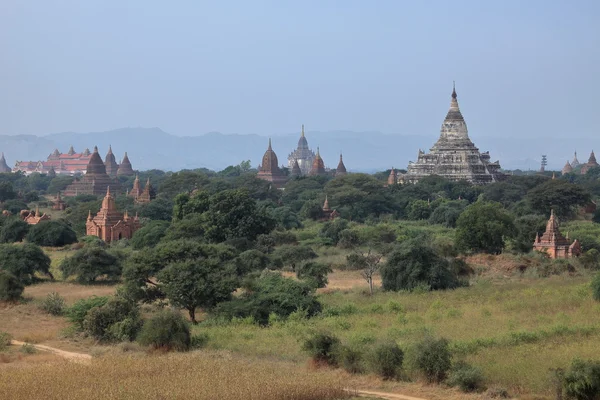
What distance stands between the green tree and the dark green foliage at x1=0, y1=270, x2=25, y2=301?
17.1ft

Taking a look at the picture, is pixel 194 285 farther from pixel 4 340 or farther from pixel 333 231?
pixel 333 231

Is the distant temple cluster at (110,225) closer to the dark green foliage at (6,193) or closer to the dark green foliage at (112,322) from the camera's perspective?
the dark green foliage at (112,322)

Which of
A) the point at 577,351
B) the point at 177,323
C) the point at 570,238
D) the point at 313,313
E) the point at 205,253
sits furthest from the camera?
the point at 570,238

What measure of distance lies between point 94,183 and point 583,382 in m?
89.7

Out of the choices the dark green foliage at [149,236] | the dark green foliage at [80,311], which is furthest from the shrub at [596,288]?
the dark green foliage at [149,236]

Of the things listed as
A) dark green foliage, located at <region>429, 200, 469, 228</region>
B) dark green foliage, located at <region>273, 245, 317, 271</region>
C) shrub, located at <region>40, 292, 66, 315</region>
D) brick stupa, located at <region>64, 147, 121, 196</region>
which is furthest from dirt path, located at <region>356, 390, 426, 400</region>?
brick stupa, located at <region>64, 147, 121, 196</region>

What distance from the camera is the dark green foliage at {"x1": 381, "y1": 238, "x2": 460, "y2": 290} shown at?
112ft

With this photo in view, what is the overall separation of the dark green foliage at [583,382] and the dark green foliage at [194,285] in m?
13.5

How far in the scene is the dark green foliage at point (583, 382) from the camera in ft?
60.9

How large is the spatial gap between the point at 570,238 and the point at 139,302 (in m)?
25.0

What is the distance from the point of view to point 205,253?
34062mm

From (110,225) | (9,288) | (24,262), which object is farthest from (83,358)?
(110,225)

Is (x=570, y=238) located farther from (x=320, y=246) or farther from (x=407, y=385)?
(x=407, y=385)

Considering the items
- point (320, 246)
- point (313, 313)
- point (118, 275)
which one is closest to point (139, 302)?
point (313, 313)
